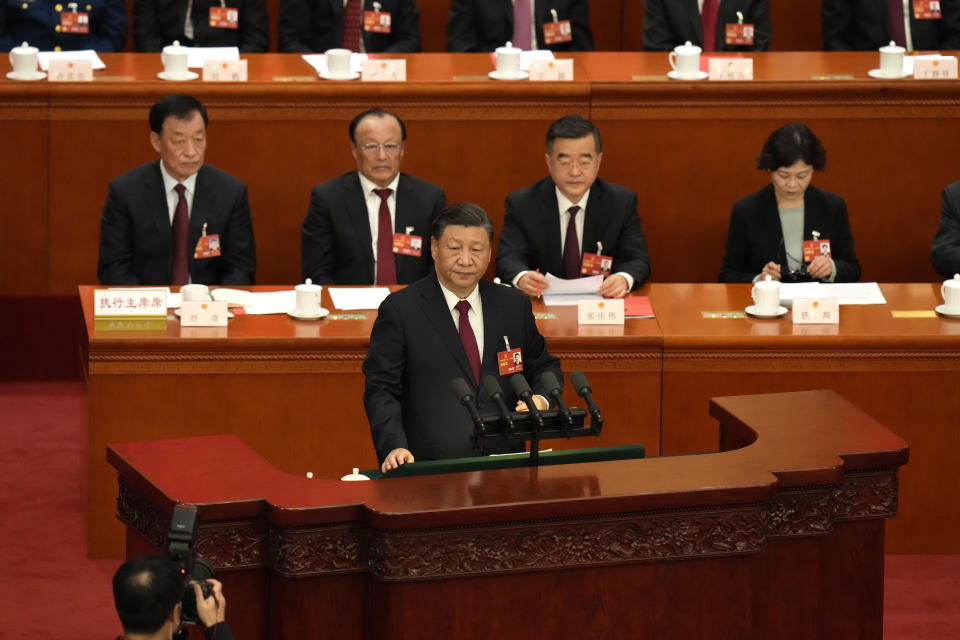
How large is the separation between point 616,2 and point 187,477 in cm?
562

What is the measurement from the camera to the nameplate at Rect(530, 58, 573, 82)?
20.5ft

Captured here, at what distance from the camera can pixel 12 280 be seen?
616 centimetres

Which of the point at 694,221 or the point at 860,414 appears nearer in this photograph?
the point at 860,414

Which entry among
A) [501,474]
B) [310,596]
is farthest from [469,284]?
[310,596]

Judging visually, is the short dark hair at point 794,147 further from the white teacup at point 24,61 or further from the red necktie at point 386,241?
the white teacup at point 24,61

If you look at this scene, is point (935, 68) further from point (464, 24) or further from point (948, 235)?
point (464, 24)

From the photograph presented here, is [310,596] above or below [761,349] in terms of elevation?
below

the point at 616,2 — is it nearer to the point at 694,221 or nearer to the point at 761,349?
the point at 694,221

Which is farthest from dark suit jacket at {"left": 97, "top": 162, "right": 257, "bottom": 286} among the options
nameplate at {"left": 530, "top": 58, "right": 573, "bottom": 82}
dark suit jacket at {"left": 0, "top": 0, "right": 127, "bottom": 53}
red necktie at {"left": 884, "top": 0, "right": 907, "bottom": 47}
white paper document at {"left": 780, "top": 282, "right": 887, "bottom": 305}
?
red necktie at {"left": 884, "top": 0, "right": 907, "bottom": 47}

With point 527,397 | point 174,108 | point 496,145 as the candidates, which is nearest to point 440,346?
point 527,397

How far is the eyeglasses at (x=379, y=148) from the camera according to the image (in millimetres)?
5617

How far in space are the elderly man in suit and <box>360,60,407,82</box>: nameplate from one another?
2.78ft

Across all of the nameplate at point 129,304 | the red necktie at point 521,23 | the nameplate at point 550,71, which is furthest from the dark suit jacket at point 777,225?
the nameplate at point 129,304

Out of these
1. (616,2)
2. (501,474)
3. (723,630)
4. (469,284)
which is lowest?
(723,630)
